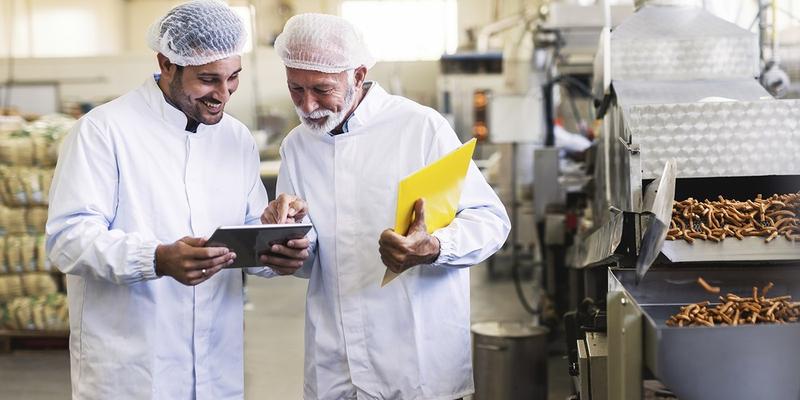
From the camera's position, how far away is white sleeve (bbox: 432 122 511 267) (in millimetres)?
1844

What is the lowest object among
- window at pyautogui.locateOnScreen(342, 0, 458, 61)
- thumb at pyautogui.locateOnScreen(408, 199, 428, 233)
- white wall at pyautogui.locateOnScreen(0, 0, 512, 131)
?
thumb at pyautogui.locateOnScreen(408, 199, 428, 233)

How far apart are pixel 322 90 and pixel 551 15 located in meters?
3.44

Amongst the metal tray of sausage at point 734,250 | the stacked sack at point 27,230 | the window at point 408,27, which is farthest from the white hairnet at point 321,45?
the window at point 408,27

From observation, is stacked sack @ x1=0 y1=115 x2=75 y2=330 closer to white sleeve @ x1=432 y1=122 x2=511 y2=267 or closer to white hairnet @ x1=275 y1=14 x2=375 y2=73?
white hairnet @ x1=275 y1=14 x2=375 y2=73

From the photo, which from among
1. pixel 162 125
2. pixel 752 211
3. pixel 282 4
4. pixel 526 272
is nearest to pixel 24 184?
pixel 162 125

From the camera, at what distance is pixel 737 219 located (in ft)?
6.63

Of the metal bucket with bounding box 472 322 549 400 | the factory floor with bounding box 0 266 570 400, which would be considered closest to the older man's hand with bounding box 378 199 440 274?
the metal bucket with bounding box 472 322 549 400

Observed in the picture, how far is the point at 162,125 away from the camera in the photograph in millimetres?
1993

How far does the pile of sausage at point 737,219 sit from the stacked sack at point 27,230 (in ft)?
13.1

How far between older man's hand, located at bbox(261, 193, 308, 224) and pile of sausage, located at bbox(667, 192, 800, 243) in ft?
2.83

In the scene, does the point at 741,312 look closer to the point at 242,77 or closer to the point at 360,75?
the point at 360,75

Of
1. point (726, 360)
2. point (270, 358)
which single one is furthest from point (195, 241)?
point (270, 358)

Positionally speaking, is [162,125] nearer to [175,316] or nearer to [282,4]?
[175,316]

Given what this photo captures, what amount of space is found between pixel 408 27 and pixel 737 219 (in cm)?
1108
